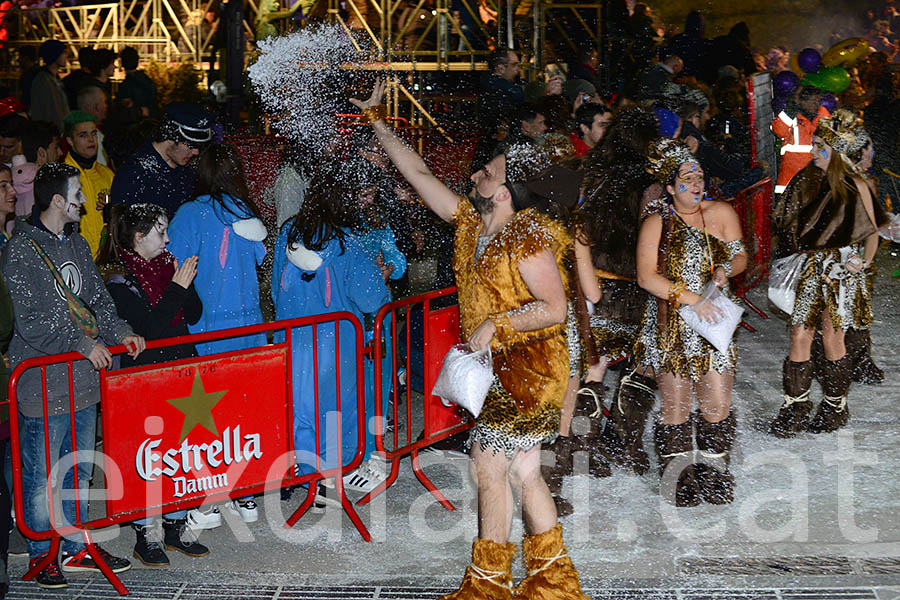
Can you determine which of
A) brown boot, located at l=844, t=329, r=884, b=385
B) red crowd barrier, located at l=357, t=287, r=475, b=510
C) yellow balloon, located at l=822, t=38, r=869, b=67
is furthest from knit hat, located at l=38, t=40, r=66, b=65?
yellow balloon, located at l=822, t=38, r=869, b=67

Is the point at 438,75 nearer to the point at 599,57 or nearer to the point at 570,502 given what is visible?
the point at 599,57

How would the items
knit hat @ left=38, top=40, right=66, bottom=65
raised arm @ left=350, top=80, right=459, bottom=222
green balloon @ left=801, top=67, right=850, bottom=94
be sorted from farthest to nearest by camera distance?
1. green balloon @ left=801, top=67, right=850, bottom=94
2. knit hat @ left=38, top=40, right=66, bottom=65
3. raised arm @ left=350, top=80, right=459, bottom=222

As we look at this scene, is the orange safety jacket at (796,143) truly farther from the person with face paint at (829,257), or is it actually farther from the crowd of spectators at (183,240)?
the person with face paint at (829,257)

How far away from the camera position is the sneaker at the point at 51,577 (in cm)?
502

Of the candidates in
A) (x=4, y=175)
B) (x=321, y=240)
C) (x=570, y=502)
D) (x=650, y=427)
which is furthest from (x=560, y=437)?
(x=4, y=175)

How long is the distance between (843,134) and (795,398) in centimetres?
165

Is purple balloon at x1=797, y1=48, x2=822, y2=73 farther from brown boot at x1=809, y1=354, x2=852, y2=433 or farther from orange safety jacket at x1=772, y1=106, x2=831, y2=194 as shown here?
brown boot at x1=809, y1=354, x2=852, y2=433

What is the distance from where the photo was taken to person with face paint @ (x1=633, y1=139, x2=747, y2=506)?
585 cm

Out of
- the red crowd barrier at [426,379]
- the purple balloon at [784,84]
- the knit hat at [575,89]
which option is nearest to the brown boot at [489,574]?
the red crowd barrier at [426,379]

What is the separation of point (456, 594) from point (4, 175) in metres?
3.25

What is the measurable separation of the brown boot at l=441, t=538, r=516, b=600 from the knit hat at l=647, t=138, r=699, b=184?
2.29 metres

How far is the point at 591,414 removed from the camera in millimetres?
6547

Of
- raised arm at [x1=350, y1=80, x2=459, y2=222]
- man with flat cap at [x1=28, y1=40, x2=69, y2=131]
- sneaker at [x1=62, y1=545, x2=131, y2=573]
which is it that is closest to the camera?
raised arm at [x1=350, y1=80, x2=459, y2=222]

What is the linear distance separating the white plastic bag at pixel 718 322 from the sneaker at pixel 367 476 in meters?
1.91
